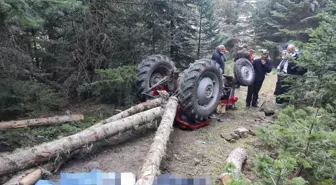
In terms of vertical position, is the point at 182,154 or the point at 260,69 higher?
the point at 260,69

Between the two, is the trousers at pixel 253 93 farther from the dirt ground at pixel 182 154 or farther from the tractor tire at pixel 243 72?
the dirt ground at pixel 182 154

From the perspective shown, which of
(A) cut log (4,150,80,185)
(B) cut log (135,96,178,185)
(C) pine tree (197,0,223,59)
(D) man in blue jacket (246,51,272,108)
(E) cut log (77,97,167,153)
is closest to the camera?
(B) cut log (135,96,178,185)

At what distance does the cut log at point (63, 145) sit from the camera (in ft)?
→ 12.2

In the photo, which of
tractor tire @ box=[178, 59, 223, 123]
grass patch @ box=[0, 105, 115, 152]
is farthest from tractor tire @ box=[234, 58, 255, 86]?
grass patch @ box=[0, 105, 115, 152]

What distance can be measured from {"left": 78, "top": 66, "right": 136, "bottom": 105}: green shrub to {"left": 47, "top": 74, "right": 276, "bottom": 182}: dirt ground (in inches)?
65.2

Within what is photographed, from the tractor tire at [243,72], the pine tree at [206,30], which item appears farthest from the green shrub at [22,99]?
the pine tree at [206,30]

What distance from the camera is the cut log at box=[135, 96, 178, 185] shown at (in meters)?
3.34

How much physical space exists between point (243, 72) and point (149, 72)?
277 centimetres

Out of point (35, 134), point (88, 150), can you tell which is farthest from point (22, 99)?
point (88, 150)

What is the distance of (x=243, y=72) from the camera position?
771 centimetres

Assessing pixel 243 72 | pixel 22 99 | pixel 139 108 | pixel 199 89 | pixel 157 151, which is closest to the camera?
pixel 157 151

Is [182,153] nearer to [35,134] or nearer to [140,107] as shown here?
[140,107]

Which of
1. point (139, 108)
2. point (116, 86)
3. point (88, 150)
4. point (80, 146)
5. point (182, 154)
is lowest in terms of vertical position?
point (182, 154)

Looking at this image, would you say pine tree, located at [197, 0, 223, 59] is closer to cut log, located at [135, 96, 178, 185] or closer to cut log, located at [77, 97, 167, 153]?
cut log, located at [77, 97, 167, 153]
